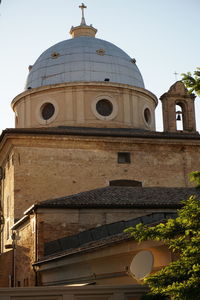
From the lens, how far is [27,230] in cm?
2098

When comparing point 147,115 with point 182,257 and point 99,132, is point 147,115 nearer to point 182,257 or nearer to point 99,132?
point 99,132

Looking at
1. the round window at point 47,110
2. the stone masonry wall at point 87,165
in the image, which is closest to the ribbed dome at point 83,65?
the round window at point 47,110

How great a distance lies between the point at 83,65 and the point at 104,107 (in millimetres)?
2454

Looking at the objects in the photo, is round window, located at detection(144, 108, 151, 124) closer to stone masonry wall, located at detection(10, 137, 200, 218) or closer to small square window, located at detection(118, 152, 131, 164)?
stone masonry wall, located at detection(10, 137, 200, 218)

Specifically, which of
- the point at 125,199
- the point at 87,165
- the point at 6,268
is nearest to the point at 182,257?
the point at 125,199

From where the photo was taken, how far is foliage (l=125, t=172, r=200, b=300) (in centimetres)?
788

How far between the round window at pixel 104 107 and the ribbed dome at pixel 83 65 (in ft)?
3.92

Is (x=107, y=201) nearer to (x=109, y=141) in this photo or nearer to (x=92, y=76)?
(x=109, y=141)

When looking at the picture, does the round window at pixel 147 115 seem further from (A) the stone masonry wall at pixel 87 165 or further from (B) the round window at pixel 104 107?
(A) the stone masonry wall at pixel 87 165

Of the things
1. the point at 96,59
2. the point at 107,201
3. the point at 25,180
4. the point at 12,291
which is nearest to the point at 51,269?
the point at 107,201

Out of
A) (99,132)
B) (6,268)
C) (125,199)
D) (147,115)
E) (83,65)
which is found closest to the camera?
(125,199)

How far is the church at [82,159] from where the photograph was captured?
1916 centimetres

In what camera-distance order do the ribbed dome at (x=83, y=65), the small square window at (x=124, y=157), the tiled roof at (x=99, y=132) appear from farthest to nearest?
the ribbed dome at (x=83, y=65), the small square window at (x=124, y=157), the tiled roof at (x=99, y=132)

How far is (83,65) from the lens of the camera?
30.4 meters
